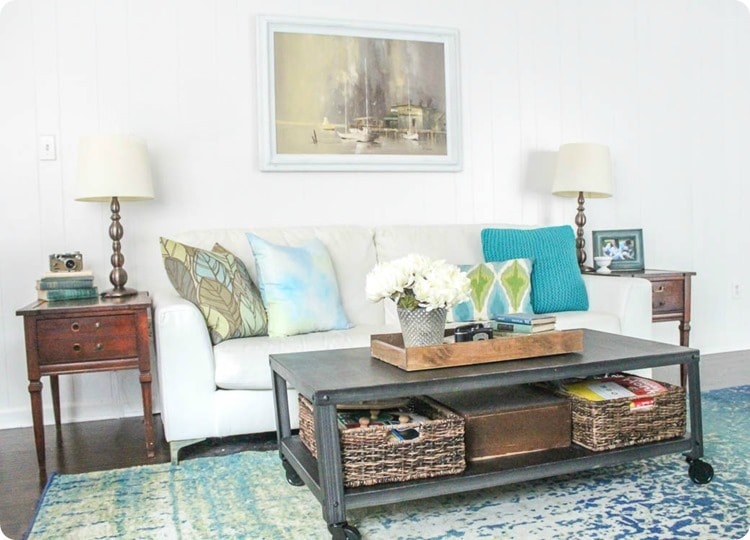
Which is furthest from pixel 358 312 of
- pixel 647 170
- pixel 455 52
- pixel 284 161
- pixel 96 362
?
pixel 647 170

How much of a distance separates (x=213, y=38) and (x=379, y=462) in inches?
93.0

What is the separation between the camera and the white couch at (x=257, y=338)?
2.58m

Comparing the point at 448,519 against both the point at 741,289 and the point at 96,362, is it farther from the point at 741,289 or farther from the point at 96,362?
the point at 741,289

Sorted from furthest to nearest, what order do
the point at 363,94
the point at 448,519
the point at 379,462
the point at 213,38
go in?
the point at 363,94, the point at 213,38, the point at 448,519, the point at 379,462

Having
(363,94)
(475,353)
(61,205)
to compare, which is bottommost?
(475,353)

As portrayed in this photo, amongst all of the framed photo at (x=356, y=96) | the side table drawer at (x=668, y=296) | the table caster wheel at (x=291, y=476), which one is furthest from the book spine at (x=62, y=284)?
the side table drawer at (x=668, y=296)

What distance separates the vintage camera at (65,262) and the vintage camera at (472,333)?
5.65ft

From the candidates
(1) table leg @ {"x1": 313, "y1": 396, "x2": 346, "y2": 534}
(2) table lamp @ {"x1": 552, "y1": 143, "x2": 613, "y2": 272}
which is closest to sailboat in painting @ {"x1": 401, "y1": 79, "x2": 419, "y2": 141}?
(2) table lamp @ {"x1": 552, "y1": 143, "x2": 613, "y2": 272}

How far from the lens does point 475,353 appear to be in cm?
203

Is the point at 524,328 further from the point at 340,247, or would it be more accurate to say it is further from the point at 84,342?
the point at 84,342

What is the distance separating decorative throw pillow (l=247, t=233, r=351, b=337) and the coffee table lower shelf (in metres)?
0.69

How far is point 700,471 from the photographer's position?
2178mm

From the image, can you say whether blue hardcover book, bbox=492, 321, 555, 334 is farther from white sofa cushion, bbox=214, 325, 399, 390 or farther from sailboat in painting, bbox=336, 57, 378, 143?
sailboat in painting, bbox=336, 57, 378, 143

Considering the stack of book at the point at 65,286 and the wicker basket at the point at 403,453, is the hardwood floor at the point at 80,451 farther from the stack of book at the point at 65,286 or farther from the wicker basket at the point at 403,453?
the wicker basket at the point at 403,453
